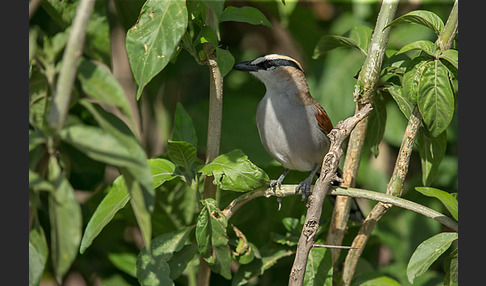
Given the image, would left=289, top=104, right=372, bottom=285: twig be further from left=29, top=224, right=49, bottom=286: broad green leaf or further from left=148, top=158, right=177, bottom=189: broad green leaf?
left=29, top=224, right=49, bottom=286: broad green leaf

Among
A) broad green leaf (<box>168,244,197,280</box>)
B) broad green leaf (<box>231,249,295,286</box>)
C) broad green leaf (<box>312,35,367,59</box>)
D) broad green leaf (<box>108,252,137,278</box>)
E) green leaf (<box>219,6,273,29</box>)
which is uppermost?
green leaf (<box>219,6,273,29</box>)

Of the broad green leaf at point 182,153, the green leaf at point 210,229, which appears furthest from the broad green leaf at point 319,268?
the broad green leaf at point 182,153

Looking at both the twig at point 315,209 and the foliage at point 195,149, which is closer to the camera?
the foliage at point 195,149

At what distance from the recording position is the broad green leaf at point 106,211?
6.48 feet

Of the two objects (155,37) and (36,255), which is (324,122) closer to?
(155,37)

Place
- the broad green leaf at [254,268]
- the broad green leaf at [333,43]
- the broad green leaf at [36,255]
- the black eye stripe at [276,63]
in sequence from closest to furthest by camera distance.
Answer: the broad green leaf at [36,255], the broad green leaf at [333,43], the broad green leaf at [254,268], the black eye stripe at [276,63]

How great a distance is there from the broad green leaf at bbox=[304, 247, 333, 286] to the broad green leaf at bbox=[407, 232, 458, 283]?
0.42 meters

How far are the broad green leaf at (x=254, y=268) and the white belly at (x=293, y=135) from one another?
21.3 inches

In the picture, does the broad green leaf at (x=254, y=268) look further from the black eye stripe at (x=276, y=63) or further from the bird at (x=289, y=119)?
the black eye stripe at (x=276, y=63)

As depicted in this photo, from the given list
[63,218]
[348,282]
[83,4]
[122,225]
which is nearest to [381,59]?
[348,282]

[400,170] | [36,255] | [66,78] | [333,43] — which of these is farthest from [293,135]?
[66,78]

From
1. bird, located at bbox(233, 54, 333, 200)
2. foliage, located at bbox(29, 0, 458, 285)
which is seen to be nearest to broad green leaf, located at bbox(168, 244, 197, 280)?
foliage, located at bbox(29, 0, 458, 285)

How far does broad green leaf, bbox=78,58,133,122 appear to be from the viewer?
139 centimetres

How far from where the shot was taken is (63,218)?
4.39 feet
